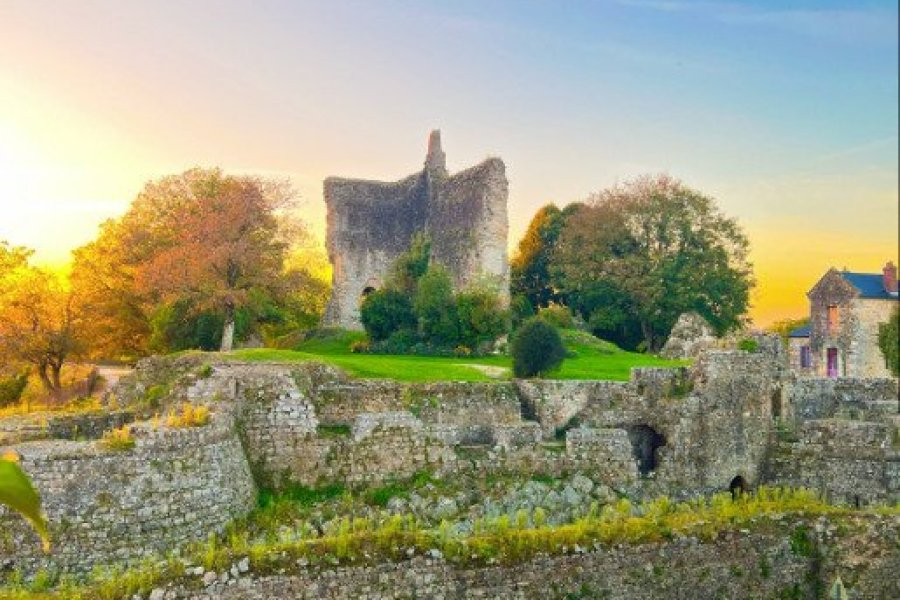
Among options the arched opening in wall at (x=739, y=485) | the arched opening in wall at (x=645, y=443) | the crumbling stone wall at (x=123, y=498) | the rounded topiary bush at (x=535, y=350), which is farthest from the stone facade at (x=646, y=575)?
the rounded topiary bush at (x=535, y=350)

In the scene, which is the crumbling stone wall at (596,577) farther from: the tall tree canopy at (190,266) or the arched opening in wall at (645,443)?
the tall tree canopy at (190,266)

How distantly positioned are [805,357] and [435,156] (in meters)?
24.9

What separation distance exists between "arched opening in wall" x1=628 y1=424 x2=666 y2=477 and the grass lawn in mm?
2865

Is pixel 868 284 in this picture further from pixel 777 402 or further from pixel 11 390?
pixel 11 390

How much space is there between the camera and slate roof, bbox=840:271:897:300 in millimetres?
43078

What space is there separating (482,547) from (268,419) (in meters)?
5.98

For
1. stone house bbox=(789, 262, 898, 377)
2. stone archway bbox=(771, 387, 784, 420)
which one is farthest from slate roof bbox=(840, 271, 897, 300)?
stone archway bbox=(771, 387, 784, 420)

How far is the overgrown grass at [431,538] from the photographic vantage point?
11.8 metres

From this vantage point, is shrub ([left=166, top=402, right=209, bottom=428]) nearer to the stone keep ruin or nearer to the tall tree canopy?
the tall tree canopy

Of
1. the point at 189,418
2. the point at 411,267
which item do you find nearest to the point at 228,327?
the point at 411,267

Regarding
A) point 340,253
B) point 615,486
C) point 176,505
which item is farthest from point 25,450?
point 340,253

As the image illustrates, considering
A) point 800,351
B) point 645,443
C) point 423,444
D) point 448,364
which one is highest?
point 800,351

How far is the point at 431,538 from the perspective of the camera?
13148 millimetres

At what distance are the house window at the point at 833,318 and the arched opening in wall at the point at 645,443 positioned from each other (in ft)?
87.7
